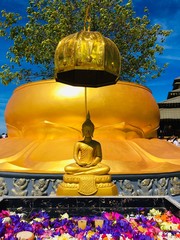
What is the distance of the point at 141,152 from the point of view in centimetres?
625

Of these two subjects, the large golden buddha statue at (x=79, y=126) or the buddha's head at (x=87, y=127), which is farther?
the large golden buddha statue at (x=79, y=126)

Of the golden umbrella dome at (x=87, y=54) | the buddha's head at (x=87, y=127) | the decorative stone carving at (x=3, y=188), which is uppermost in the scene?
the golden umbrella dome at (x=87, y=54)

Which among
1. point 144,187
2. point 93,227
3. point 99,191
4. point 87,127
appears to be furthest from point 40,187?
point 93,227

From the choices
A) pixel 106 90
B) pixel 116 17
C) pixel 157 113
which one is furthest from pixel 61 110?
pixel 116 17

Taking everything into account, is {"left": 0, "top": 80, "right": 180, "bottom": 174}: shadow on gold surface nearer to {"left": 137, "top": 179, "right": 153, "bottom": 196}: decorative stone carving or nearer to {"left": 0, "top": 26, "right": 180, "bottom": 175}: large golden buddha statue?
{"left": 0, "top": 26, "right": 180, "bottom": 175}: large golden buddha statue

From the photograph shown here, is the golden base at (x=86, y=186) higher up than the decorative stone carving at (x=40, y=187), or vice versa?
the golden base at (x=86, y=186)

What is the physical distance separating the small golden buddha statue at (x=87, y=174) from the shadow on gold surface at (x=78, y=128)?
3.78 ft

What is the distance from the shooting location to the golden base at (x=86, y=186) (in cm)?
421

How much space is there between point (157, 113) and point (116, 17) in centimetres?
835

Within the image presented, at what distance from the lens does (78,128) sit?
6.60 m

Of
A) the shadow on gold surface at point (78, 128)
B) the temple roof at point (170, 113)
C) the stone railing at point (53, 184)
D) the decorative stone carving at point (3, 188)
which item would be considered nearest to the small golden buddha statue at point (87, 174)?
the stone railing at point (53, 184)

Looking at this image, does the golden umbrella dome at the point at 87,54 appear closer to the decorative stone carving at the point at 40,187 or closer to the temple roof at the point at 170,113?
the decorative stone carving at the point at 40,187

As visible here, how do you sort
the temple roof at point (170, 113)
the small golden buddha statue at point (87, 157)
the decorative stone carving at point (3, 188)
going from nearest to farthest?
the small golden buddha statue at point (87, 157) → the decorative stone carving at point (3, 188) → the temple roof at point (170, 113)

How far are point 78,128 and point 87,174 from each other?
2.30m
